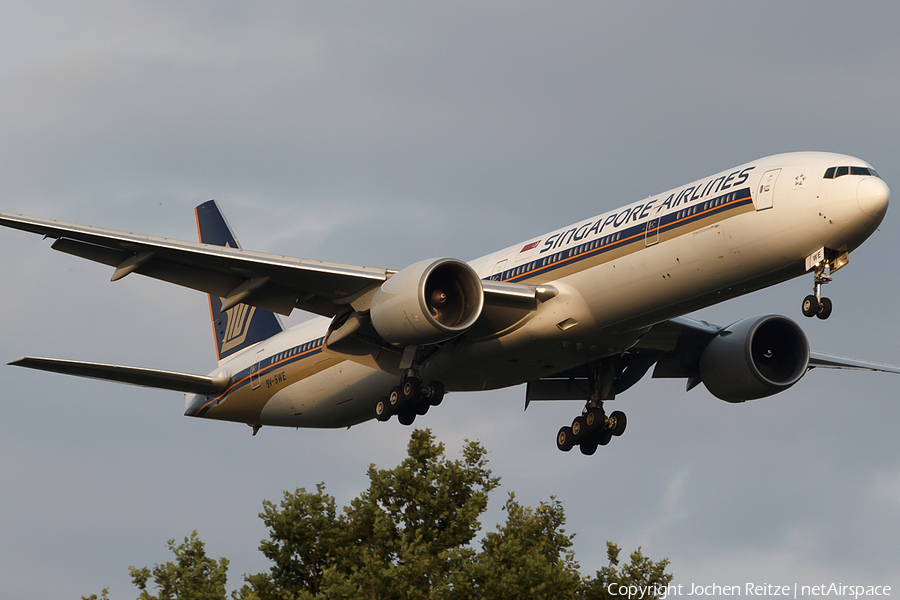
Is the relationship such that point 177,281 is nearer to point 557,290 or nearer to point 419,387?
point 419,387

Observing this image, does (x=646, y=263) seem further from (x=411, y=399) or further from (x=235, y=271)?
(x=235, y=271)

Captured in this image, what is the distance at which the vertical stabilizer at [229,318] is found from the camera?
39562mm

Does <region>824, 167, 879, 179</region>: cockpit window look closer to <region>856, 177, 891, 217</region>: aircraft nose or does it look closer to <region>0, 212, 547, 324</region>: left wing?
<region>856, 177, 891, 217</region>: aircraft nose

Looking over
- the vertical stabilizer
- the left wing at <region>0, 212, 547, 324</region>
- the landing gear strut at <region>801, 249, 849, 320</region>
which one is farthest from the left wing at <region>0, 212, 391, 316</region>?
the landing gear strut at <region>801, 249, 849, 320</region>

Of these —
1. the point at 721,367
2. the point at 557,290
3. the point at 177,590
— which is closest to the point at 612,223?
the point at 557,290

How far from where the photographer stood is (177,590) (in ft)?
91.3

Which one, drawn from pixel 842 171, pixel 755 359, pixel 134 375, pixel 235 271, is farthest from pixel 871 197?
pixel 134 375

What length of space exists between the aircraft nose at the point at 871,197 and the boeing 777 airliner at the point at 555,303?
3 centimetres

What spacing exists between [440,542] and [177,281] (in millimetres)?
9681

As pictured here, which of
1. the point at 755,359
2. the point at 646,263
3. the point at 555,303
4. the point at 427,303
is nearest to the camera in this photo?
the point at 646,263

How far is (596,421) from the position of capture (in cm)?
3444

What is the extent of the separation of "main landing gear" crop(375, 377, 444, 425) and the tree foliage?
667 millimetres

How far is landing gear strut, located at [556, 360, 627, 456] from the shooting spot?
113ft

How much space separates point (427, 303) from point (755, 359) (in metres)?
11.6
